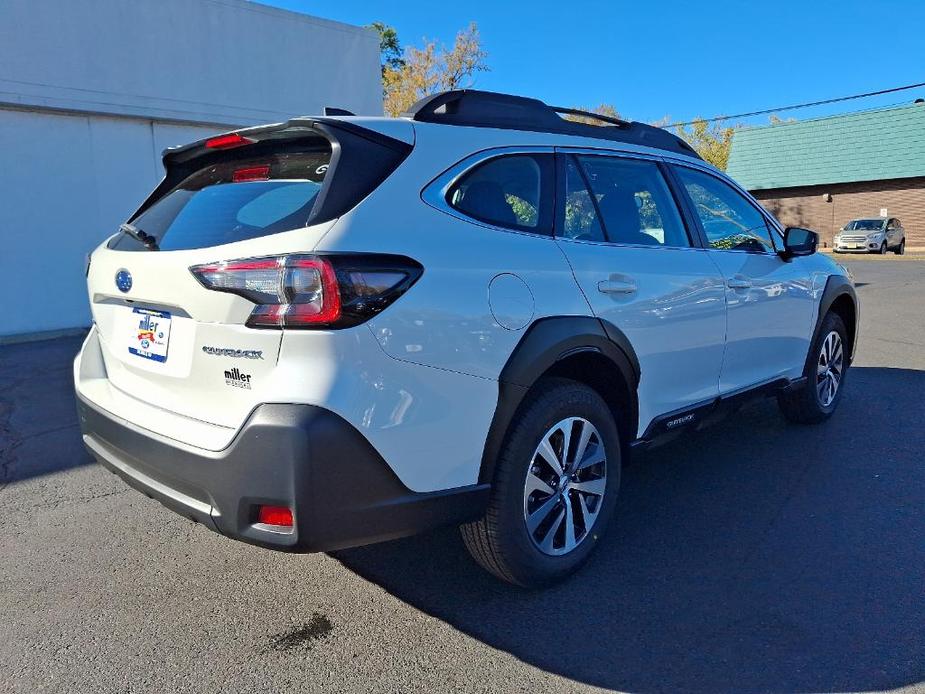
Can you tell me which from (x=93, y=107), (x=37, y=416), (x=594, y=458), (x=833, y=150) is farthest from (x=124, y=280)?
(x=833, y=150)

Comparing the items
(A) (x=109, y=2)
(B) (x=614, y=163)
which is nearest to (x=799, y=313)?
(B) (x=614, y=163)

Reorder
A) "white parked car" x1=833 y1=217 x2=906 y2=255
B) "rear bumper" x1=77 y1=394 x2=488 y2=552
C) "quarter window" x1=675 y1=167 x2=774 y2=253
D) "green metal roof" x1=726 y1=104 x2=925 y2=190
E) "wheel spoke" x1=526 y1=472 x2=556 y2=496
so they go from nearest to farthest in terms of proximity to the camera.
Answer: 1. "rear bumper" x1=77 y1=394 x2=488 y2=552
2. "wheel spoke" x1=526 y1=472 x2=556 y2=496
3. "quarter window" x1=675 y1=167 x2=774 y2=253
4. "white parked car" x1=833 y1=217 x2=906 y2=255
5. "green metal roof" x1=726 y1=104 x2=925 y2=190

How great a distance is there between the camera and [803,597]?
2.82 metres

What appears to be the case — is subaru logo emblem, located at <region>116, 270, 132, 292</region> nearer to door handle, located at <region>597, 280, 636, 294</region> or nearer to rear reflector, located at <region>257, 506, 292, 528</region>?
rear reflector, located at <region>257, 506, 292, 528</region>

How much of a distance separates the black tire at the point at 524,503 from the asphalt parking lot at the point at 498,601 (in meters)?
0.14

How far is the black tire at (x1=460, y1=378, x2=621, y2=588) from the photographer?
2582 millimetres

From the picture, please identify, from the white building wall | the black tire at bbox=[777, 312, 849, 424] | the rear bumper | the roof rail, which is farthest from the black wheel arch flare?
the white building wall

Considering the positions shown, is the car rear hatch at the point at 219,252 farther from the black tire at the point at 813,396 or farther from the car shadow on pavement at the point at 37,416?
the black tire at the point at 813,396

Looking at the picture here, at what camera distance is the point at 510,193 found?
2.83m

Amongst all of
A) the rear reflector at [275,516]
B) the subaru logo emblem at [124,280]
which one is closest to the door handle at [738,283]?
the rear reflector at [275,516]

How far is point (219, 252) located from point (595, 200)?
5.70ft

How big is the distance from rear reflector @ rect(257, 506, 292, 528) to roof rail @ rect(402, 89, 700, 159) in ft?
5.07

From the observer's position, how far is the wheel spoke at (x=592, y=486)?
9.73ft

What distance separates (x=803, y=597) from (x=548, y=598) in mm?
1032
